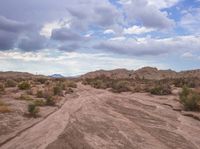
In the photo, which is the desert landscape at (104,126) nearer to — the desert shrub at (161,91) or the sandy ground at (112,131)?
the sandy ground at (112,131)

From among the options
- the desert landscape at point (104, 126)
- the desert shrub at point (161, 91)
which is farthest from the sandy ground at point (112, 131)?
the desert shrub at point (161, 91)

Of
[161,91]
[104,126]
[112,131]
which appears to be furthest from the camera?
[161,91]

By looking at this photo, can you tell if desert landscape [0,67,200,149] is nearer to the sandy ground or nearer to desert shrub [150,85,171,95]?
the sandy ground

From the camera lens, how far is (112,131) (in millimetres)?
22438

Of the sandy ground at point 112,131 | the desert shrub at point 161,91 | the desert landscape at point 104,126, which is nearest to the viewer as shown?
the sandy ground at point 112,131

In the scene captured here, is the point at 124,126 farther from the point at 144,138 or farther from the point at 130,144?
the point at 130,144

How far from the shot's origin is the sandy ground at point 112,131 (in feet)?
63.8

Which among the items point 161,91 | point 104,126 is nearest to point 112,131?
point 104,126

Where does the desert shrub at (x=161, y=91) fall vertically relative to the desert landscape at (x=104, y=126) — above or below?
above

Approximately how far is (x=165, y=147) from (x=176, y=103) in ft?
63.5

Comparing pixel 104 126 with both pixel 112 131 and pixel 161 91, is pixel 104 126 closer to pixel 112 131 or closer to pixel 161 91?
pixel 112 131

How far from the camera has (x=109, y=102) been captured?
38.3 m

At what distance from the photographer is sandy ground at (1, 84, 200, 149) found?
19453 millimetres

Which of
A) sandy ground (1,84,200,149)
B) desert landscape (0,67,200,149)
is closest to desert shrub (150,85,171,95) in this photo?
desert landscape (0,67,200,149)
